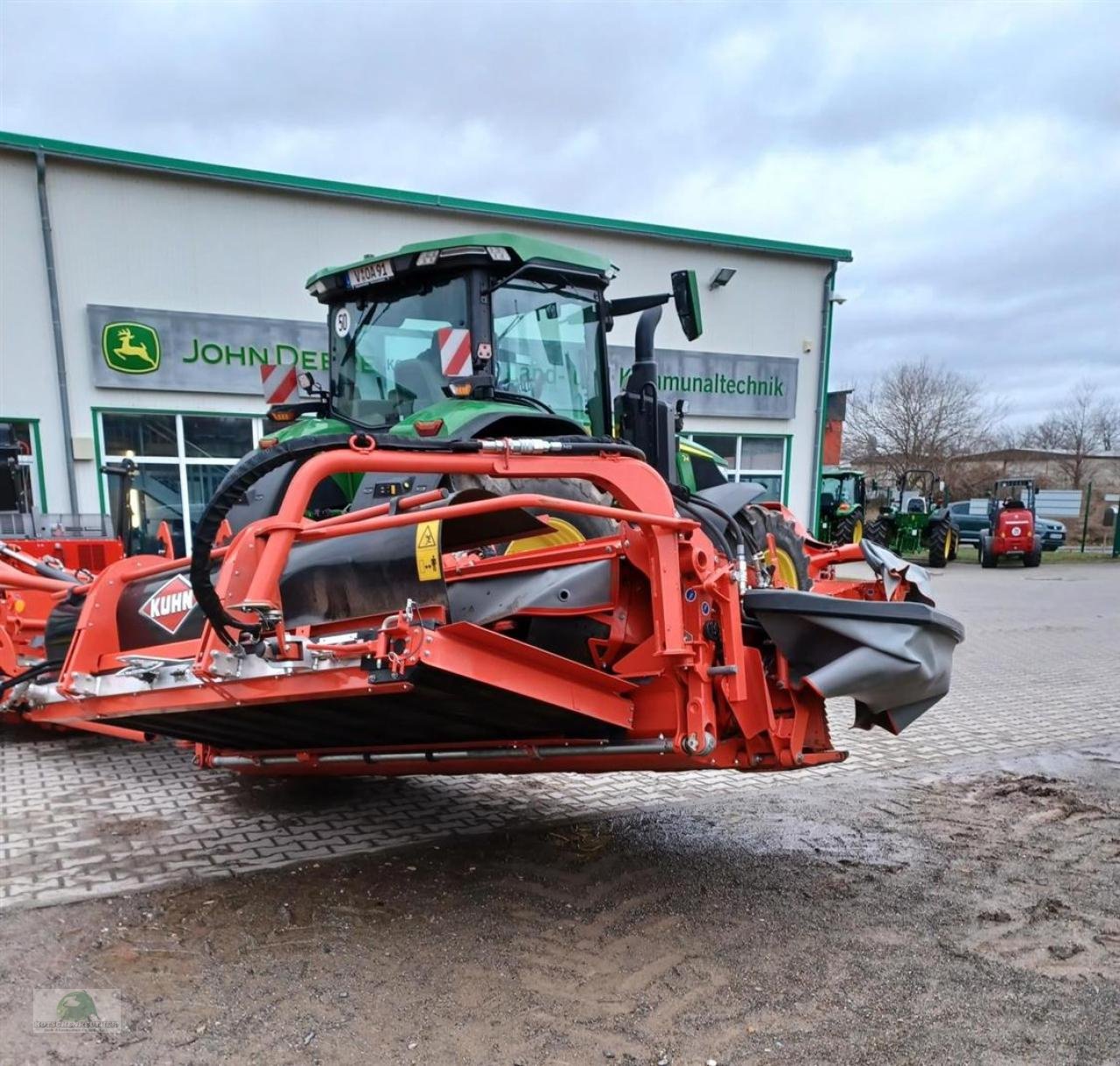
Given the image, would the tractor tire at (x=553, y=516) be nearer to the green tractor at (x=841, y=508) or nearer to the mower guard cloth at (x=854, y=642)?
the mower guard cloth at (x=854, y=642)

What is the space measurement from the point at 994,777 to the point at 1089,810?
1.89 ft

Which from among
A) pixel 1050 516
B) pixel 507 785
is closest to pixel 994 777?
pixel 507 785

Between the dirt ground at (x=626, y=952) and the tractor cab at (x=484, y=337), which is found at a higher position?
the tractor cab at (x=484, y=337)

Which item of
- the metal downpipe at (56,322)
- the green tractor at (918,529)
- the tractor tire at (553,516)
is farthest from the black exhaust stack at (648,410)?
the green tractor at (918,529)

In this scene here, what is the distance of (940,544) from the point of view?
1847 centimetres

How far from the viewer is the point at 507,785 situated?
4633 mm

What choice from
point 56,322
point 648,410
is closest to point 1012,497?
point 648,410

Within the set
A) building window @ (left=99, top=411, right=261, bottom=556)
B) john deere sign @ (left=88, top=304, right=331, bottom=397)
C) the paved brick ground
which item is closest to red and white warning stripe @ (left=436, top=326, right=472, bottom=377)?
the paved brick ground

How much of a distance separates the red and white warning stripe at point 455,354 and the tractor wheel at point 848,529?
→ 1433 centimetres

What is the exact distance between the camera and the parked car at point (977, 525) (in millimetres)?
23500

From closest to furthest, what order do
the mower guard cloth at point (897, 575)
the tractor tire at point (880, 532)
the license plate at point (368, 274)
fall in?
1. the mower guard cloth at point (897, 575)
2. the license plate at point (368, 274)
3. the tractor tire at point (880, 532)

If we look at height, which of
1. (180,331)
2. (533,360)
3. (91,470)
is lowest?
(91,470)

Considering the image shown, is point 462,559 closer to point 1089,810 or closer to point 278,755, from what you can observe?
point 278,755

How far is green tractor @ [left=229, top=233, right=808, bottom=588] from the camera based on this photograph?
13.1ft
